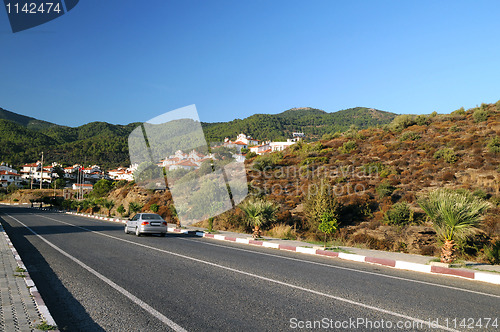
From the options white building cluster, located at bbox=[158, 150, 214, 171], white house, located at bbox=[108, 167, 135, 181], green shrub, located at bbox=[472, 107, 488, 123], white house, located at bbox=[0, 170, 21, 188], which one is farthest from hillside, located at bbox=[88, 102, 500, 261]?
white house, located at bbox=[0, 170, 21, 188]

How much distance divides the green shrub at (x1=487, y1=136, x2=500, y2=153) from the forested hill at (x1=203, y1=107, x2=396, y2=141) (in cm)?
12249

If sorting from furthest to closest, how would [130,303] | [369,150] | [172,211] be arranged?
1. [369,150]
2. [172,211]
3. [130,303]

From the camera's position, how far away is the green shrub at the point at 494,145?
1145 inches

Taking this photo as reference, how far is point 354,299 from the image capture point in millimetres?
6125

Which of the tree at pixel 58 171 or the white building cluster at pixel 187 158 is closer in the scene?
the white building cluster at pixel 187 158

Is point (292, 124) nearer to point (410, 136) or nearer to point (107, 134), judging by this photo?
point (107, 134)

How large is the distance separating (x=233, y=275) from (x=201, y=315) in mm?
3137

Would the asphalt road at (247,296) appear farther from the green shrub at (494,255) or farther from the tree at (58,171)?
the tree at (58,171)

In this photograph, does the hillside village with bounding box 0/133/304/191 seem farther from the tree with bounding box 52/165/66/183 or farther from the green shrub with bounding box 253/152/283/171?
the green shrub with bounding box 253/152/283/171

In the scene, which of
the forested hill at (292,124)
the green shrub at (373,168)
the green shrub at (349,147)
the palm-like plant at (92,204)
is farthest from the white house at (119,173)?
the green shrub at (373,168)

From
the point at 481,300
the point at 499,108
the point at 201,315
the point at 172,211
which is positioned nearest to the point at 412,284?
the point at 481,300

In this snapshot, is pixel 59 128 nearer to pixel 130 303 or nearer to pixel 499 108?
pixel 499 108

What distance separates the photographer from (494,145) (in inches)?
1172

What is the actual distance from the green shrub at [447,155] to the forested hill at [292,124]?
120299mm
